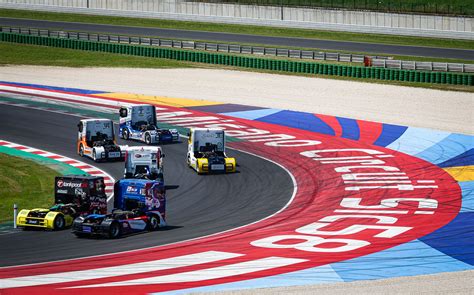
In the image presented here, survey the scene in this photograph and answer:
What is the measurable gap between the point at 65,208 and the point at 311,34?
2640 inches

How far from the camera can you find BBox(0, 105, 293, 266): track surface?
3011 cm

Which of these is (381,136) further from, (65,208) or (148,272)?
(148,272)

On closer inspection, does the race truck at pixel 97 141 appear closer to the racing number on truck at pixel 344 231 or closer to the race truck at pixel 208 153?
the race truck at pixel 208 153

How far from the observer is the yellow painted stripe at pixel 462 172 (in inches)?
1634

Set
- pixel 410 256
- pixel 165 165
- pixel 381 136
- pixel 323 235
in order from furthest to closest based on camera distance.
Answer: pixel 381 136
pixel 165 165
pixel 323 235
pixel 410 256

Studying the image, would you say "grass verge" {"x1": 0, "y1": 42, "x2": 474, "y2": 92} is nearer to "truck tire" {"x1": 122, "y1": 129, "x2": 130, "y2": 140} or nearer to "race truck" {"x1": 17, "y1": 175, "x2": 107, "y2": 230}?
"truck tire" {"x1": 122, "y1": 129, "x2": 130, "y2": 140}

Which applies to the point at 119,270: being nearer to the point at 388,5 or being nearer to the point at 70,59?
the point at 70,59

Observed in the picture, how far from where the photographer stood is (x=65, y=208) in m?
33.2

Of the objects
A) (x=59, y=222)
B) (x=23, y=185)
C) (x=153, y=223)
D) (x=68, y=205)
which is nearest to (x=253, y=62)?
(x=23, y=185)

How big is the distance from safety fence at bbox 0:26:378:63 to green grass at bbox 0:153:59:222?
3912 centimetres

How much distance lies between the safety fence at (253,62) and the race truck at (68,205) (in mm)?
40717

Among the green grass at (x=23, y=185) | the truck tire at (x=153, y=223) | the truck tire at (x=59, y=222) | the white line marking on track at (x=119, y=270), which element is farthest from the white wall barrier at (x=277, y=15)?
the white line marking on track at (x=119, y=270)

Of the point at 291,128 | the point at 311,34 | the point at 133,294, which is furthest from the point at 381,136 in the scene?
the point at 311,34

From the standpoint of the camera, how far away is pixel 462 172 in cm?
4266
